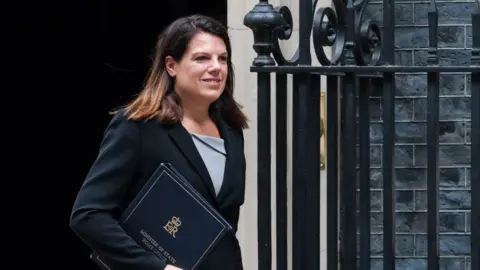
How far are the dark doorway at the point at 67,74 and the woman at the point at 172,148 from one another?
336 centimetres

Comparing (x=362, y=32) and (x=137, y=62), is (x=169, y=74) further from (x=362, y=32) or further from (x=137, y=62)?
(x=137, y=62)

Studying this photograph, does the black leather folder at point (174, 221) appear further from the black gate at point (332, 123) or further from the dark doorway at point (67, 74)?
the dark doorway at point (67, 74)

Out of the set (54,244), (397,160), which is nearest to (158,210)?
(397,160)

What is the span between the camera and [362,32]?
3.71 meters

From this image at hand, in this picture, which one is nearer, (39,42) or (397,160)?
(397,160)

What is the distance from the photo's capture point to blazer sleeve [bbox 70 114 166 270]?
3.40m

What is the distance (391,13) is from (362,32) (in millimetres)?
163

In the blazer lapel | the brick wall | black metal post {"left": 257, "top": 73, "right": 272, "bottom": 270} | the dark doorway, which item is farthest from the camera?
the dark doorway

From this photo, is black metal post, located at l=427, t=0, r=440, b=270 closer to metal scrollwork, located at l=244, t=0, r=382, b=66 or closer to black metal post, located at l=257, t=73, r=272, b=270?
metal scrollwork, located at l=244, t=0, r=382, b=66

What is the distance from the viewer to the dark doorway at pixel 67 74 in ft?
23.4

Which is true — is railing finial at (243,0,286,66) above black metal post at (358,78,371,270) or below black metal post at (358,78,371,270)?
above

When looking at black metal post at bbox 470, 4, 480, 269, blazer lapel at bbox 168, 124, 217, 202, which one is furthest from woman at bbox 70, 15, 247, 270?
black metal post at bbox 470, 4, 480, 269

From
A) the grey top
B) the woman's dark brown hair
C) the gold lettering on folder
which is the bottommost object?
the gold lettering on folder

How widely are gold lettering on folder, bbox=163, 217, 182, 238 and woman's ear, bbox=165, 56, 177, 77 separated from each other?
0.43 meters
